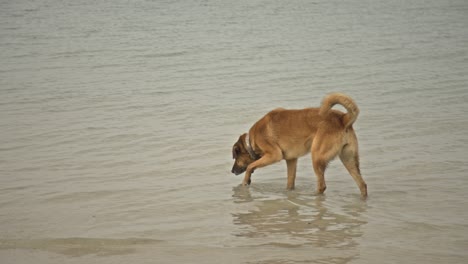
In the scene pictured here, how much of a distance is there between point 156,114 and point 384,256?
7.28 metres

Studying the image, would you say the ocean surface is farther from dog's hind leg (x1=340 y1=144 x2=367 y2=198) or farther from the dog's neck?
the dog's neck

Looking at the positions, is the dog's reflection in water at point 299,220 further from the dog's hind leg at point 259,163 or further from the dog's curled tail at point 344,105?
the dog's curled tail at point 344,105

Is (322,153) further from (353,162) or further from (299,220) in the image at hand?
(299,220)

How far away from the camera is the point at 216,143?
35.8 ft

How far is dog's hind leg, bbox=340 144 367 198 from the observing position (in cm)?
806

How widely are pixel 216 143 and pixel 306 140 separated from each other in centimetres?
267

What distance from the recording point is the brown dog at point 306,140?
26.1ft

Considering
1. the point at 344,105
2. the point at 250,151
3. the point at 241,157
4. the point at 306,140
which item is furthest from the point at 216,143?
the point at 344,105

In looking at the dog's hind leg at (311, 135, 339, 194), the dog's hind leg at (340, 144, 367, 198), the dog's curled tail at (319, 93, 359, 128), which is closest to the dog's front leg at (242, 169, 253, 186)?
the dog's hind leg at (311, 135, 339, 194)

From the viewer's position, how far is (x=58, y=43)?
20.7 metres

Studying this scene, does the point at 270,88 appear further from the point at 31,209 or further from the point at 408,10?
the point at 408,10

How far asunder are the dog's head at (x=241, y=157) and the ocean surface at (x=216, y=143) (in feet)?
0.64

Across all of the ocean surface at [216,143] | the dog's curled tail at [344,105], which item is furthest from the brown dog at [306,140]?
the ocean surface at [216,143]

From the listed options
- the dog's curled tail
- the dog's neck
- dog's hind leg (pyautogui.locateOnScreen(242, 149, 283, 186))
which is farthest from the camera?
the dog's neck
